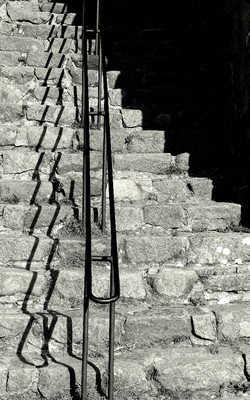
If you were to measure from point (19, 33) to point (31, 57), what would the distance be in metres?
0.65

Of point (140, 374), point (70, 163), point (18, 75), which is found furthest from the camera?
point (18, 75)

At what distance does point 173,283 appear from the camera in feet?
10.5

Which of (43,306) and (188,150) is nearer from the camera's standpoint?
(43,306)

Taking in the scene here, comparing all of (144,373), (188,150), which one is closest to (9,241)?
(144,373)

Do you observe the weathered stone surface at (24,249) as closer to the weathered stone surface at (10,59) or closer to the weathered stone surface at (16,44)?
the weathered stone surface at (10,59)

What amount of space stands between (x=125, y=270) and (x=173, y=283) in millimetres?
284

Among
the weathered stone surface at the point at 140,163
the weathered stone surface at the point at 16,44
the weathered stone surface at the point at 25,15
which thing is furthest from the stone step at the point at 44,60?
the weathered stone surface at the point at 140,163

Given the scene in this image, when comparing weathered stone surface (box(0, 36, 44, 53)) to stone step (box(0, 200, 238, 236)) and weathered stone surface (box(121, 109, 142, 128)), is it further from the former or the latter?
stone step (box(0, 200, 238, 236))

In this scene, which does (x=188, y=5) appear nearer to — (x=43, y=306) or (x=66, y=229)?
(x=66, y=229)

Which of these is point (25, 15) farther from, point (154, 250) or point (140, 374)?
point (140, 374)

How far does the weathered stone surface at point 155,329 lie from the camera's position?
9.75 ft

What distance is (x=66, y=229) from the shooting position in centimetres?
355

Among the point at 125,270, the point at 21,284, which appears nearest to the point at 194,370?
the point at 125,270

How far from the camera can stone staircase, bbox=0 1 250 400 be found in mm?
2812
